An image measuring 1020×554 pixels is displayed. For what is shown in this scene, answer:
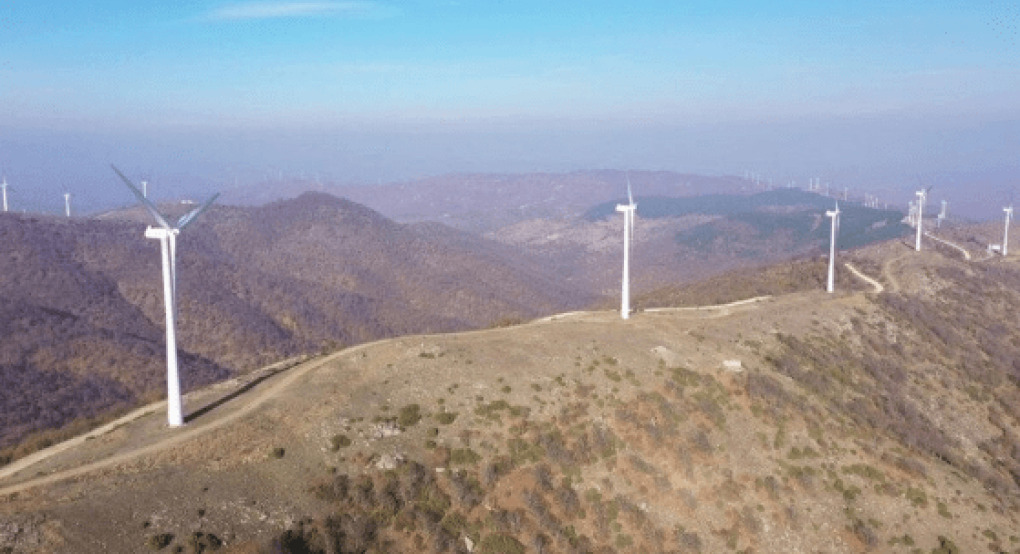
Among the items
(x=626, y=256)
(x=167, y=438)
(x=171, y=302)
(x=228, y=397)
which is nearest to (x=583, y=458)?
(x=228, y=397)

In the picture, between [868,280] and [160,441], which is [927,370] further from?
[160,441]

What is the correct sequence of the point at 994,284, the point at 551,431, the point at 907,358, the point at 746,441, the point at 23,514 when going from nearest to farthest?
the point at 23,514, the point at 551,431, the point at 746,441, the point at 907,358, the point at 994,284

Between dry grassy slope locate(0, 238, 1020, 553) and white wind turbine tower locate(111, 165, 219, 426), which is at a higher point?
white wind turbine tower locate(111, 165, 219, 426)

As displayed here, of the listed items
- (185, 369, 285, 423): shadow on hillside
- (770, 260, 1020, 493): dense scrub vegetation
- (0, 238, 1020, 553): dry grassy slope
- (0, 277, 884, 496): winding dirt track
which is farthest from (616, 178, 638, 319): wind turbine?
(185, 369, 285, 423): shadow on hillside

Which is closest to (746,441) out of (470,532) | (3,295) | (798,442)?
(798,442)

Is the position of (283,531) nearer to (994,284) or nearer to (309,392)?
(309,392)

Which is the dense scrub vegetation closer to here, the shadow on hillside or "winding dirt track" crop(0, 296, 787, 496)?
"winding dirt track" crop(0, 296, 787, 496)
